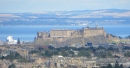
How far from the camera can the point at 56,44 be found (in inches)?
2633

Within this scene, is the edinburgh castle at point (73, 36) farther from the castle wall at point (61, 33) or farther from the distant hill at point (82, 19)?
the distant hill at point (82, 19)

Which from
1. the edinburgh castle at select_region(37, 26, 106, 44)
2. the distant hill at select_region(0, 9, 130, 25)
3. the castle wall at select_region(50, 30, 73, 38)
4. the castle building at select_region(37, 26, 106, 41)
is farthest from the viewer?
the distant hill at select_region(0, 9, 130, 25)

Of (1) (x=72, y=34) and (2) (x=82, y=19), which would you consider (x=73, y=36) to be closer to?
(1) (x=72, y=34)

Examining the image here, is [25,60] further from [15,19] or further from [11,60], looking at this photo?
[15,19]

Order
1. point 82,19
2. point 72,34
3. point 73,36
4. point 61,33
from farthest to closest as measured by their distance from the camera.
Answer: point 82,19 < point 61,33 < point 72,34 < point 73,36

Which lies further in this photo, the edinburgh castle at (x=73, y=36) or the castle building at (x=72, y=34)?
the castle building at (x=72, y=34)

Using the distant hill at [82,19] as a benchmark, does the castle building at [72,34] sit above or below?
above

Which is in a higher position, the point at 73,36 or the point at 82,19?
the point at 73,36

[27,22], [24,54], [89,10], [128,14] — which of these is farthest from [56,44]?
[89,10]

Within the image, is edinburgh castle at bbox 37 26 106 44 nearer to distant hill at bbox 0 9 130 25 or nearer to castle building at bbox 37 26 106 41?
castle building at bbox 37 26 106 41

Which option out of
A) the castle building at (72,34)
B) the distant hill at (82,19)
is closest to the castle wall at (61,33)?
the castle building at (72,34)

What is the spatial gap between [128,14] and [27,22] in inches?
885

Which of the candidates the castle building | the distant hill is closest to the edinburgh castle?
the castle building

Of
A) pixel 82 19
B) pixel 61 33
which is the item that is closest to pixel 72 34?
pixel 61 33
